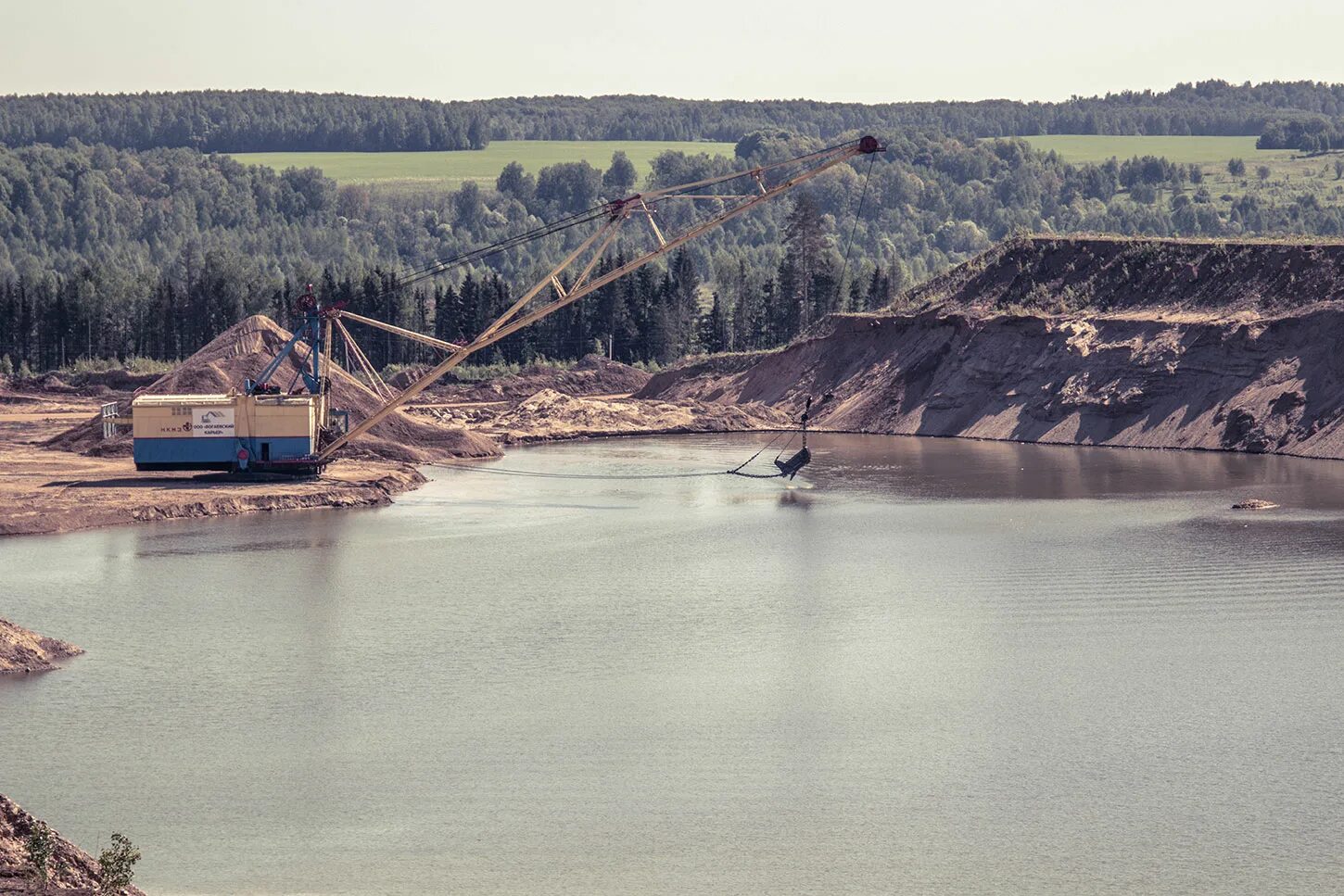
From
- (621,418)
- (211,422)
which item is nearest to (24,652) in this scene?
(211,422)

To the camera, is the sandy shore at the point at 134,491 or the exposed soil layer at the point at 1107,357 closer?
the sandy shore at the point at 134,491

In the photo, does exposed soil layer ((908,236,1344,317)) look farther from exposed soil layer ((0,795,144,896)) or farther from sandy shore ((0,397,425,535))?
exposed soil layer ((0,795,144,896))

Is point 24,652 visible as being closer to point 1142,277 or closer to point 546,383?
point 1142,277

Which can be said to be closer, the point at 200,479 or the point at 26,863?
the point at 26,863

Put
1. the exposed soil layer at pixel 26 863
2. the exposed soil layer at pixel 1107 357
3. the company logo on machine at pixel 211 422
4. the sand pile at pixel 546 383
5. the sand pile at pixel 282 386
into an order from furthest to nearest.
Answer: the sand pile at pixel 546 383
the exposed soil layer at pixel 1107 357
the sand pile at pixel 282 386
the company logo on machine at pixel 211 422
the exposed soil layer at pixel 26 863

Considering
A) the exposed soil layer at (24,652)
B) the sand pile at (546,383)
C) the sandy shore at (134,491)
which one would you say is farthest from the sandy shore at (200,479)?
the exposed soil layer at (24,652)

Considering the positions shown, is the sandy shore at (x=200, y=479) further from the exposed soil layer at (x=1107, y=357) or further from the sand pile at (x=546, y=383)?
the sand pile at (x=546, y=383)

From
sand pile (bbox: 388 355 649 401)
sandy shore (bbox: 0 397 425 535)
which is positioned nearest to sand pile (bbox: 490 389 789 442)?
sand pile (bbox: 388 355 649 401)

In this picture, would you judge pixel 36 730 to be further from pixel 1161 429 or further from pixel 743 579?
pixel 1161 429
